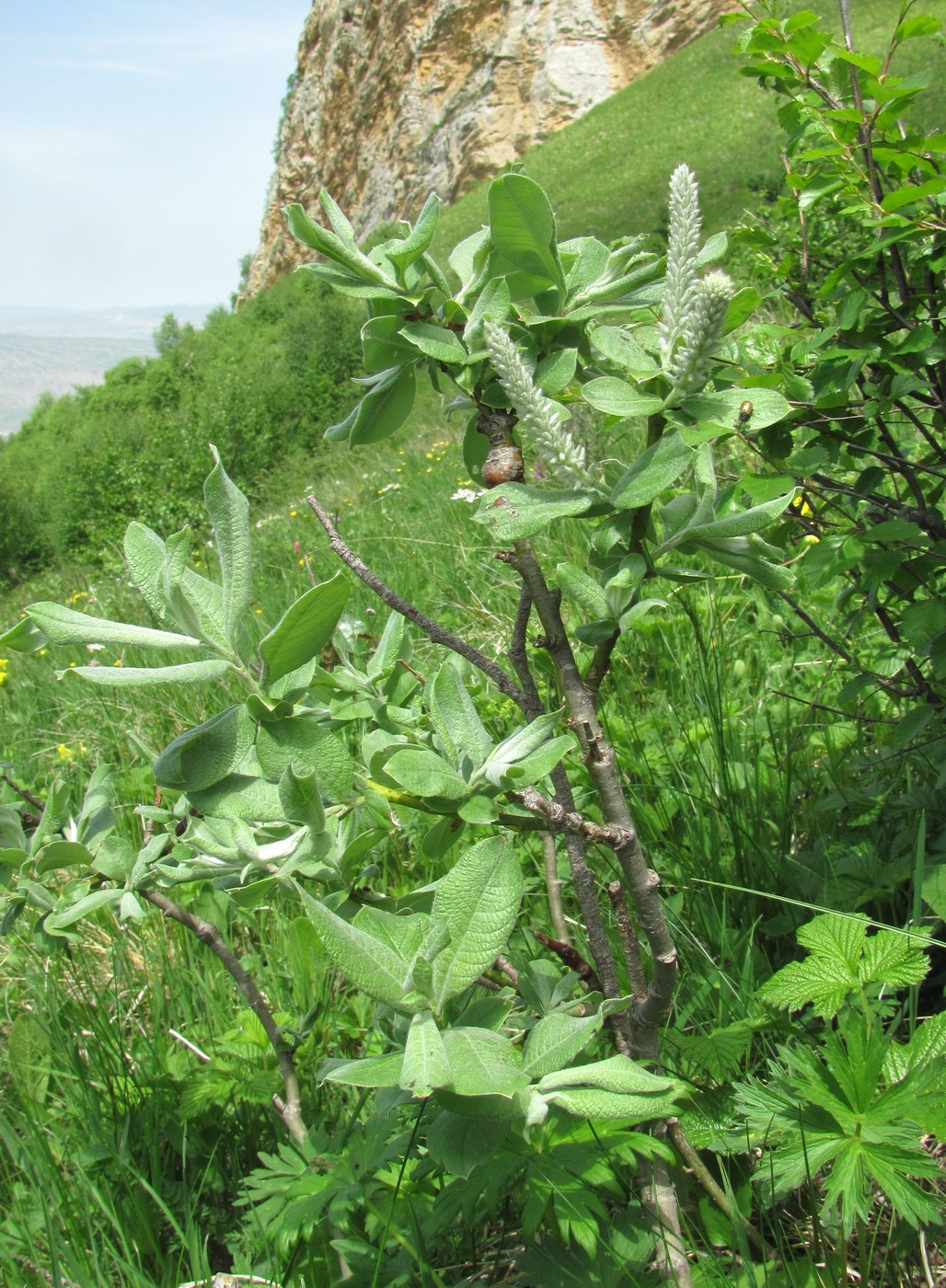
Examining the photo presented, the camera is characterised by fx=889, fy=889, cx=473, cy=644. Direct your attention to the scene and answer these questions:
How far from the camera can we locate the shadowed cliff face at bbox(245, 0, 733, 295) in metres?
26.0

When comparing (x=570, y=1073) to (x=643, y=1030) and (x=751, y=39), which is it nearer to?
(x=643, y=1030)

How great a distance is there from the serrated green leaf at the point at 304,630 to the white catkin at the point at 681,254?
256 millimetres

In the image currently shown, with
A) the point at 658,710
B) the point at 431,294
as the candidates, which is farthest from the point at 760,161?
the point at 431,294

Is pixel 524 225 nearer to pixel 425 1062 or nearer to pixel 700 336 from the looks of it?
pixel 700 336

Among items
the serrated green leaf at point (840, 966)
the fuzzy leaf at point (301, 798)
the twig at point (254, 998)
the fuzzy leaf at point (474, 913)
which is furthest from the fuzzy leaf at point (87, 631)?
the serrated green leaf at point (840, 966)

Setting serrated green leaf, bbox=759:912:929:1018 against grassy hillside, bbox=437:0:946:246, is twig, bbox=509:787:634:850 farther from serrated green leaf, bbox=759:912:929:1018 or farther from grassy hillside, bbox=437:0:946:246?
grassy hillside, bbox=437:0:946:246

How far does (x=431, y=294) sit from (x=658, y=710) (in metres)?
1.34

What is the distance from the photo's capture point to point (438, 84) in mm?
30547

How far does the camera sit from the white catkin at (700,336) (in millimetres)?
521

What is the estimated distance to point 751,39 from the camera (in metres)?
1.12

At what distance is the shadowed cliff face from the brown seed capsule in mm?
22591

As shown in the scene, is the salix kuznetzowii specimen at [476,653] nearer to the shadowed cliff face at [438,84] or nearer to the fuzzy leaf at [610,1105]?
the fuzzy leaf at [610,1105]

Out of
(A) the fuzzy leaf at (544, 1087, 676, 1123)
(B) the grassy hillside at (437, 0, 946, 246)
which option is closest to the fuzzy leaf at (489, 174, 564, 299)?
(A) the fuzzy leaf at (544, 1087, 676, 1123)

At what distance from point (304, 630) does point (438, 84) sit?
3565 cm
